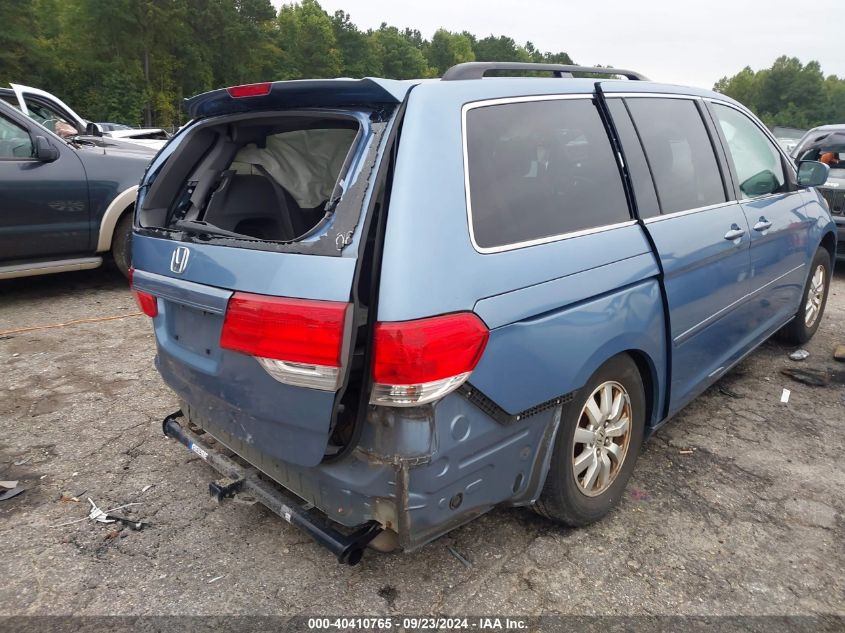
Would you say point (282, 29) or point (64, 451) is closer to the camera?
point (64, 451)

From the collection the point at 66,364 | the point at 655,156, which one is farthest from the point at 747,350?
the point at 66,364

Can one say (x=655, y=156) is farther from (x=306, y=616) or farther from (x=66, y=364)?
(x=66, y=364)

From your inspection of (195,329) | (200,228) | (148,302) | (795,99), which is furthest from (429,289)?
(795,99)

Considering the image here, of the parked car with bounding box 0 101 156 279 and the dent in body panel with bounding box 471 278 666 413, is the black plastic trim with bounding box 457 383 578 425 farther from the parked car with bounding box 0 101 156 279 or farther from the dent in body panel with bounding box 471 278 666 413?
the parked car with bounding box 0 101 156 279

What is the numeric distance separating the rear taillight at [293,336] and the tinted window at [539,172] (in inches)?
21.7

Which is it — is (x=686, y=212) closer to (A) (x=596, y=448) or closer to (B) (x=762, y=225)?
(B) (x=762, y=225)

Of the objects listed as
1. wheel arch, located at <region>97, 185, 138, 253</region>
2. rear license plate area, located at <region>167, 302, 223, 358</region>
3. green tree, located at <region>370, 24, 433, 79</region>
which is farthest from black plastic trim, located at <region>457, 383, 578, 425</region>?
green tree, located at <region>370, 24, 433, 79</region>

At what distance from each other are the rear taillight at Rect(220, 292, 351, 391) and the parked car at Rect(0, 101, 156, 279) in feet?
12.8

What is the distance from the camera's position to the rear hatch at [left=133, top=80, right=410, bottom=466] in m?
1.95

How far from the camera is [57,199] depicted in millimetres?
5887

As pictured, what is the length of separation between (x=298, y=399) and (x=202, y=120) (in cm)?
156

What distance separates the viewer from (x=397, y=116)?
2090 mm

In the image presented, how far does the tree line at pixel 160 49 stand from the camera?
45.0 metres

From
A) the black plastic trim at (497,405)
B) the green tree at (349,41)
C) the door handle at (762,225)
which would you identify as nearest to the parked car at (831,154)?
the door handle at (762,225)
